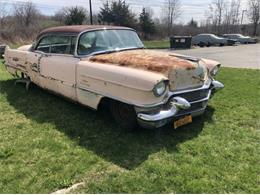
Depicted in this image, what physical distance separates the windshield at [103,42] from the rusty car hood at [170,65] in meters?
0.34

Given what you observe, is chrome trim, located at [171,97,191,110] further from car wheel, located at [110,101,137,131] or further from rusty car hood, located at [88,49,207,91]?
car wheel, located at [110,101,137,131]

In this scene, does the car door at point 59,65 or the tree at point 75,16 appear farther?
the tree at point 75,16

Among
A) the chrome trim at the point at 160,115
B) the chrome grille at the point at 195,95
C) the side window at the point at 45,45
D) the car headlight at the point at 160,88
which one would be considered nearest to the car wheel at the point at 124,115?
the chrome trim at the point at 160,115

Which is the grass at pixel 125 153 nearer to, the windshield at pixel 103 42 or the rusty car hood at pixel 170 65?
the rusty car hood at pixel 170 65

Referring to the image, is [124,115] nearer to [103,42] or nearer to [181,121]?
[181,121]

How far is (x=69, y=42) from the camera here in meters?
5.33

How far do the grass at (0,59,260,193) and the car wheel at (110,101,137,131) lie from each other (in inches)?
5.3

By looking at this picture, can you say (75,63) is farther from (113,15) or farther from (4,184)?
(113,15)

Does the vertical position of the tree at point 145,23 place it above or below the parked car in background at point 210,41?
above

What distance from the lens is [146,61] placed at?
4.23 meters

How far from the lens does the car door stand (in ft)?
16.3

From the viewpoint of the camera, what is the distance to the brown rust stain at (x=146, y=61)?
3996mm

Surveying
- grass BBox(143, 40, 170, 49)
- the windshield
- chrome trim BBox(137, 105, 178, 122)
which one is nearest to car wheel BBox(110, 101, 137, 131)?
chrome trim BBox(137, 105, 178, 122)

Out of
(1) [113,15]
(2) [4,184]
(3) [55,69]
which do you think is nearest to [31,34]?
(1) [113,15]
